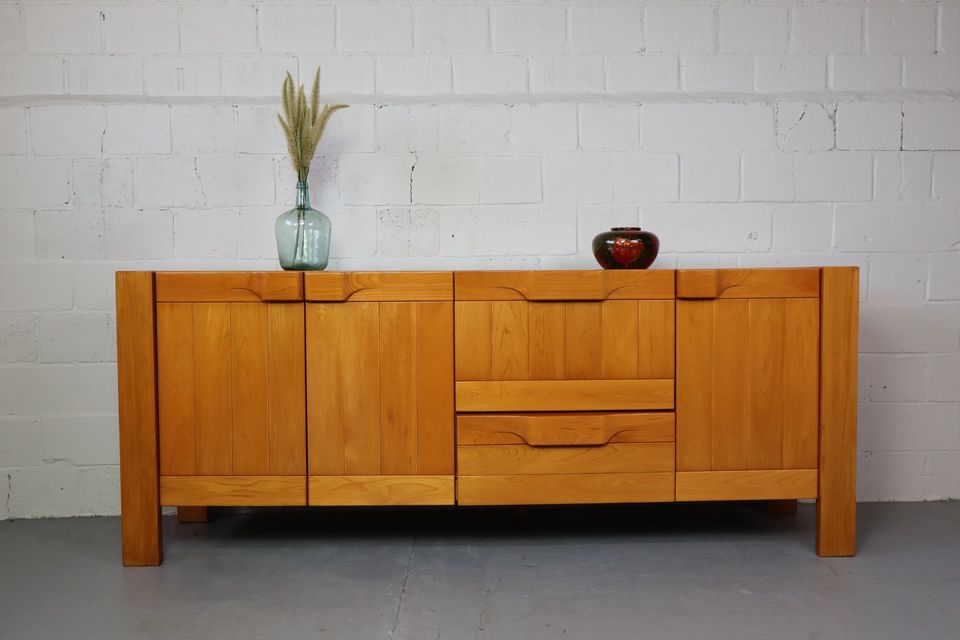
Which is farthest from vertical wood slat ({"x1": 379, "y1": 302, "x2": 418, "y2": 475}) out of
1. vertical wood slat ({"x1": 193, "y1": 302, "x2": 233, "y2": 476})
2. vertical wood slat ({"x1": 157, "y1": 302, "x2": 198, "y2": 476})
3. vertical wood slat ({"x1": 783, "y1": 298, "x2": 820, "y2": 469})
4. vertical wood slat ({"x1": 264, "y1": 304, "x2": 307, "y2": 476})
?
vertical wood slat ({"x1": 783, "y1": 298, "x2": 820, "y2": 469})

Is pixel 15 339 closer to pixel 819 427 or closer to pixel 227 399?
pixel 227 399

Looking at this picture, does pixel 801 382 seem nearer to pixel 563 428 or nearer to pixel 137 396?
pixel 563 428

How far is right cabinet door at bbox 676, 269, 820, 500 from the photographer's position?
2059 mm

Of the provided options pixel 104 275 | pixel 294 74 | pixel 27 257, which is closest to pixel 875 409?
pixel 294 74

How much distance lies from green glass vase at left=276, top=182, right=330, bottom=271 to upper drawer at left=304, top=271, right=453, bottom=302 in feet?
0.75

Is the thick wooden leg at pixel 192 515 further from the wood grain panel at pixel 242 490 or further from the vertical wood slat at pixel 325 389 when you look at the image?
the vertical wood slat at pixel 325 389

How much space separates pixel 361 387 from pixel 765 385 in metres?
1.14

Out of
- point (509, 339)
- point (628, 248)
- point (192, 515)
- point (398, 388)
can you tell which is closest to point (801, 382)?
point (628, 248)

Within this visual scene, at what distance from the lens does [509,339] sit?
205 cm

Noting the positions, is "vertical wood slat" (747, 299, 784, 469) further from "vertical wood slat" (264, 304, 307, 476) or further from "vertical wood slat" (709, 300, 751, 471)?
"vertical wood slat" (264, 304, 307, 476)

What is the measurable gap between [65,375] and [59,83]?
1.01 m

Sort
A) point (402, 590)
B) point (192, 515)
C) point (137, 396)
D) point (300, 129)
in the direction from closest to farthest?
point (402, 590), point (137, 396), point (300, 129), point (192, 515)

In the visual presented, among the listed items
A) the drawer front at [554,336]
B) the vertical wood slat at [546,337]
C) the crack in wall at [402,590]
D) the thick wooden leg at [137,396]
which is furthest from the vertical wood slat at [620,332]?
the thick wooden leg at [137,396]

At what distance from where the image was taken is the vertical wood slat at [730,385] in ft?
6.75
